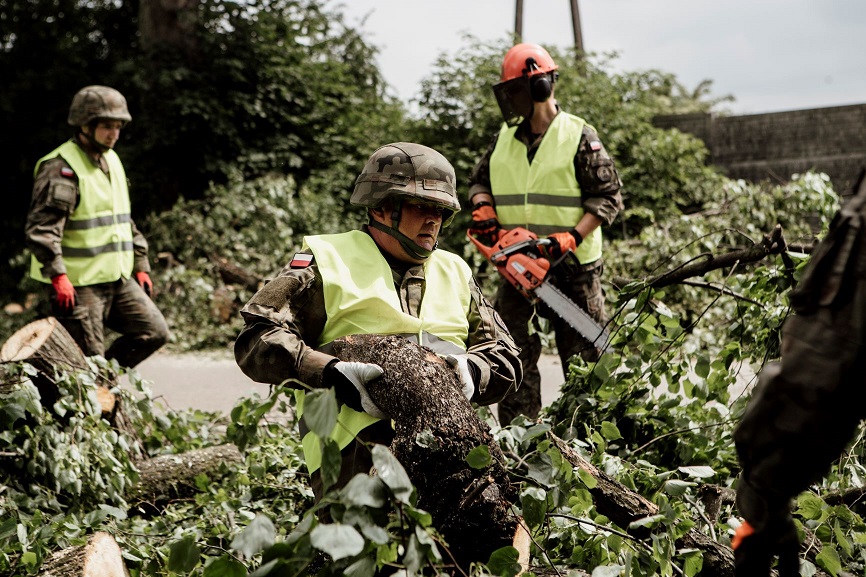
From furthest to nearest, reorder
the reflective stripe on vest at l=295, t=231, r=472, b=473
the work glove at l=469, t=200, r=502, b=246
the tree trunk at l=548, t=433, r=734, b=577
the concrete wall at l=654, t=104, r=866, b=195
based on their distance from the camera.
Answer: the concrete wall at l=654, t=104, r=866, b=195
the work glove at l=469, t=200, r=502, b=246
the reflective stripe on vest at l=295, t=231, r=472, b=473
the tree trunk at l=548, t=433, r=734, b=577

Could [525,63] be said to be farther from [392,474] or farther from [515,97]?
[392,474]

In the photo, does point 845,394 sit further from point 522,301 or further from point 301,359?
point 522,301

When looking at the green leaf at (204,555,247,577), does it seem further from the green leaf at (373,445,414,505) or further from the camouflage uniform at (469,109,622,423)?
the camouflage uniform at (469,109,622,423)

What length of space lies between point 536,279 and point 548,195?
1.88 feet

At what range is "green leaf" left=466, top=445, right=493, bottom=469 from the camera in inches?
90.1

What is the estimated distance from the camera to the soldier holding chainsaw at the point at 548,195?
5.03m

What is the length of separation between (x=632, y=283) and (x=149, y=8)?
9.95 meters

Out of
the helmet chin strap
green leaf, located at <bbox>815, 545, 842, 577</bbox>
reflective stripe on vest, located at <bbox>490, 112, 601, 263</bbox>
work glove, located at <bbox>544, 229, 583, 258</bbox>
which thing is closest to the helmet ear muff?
reflective stripe on vest, located at <bbox>490, 112, 601, 263</bbox>

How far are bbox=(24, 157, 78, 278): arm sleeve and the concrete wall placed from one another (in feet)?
26.0

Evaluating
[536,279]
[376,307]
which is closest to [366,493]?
[376,307]

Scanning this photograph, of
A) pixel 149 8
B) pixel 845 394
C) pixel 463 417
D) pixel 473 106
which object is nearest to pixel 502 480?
pixel 463 417

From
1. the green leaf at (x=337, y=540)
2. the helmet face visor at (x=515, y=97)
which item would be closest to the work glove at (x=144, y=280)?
the helmet face visor at (x=515, y=97)

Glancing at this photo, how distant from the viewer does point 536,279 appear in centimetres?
481

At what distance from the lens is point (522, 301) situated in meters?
5.06
